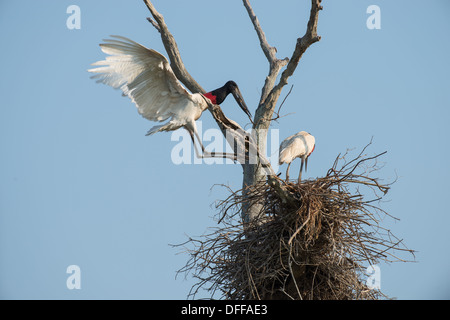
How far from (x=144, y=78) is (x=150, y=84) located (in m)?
0.12

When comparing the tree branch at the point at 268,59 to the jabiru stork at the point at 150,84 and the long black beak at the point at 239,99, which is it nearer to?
the long black beak at the point at 239,99

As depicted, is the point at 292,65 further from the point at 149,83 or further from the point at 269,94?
the point at 149,83

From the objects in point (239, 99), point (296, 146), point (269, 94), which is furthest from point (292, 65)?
point (239, 99)

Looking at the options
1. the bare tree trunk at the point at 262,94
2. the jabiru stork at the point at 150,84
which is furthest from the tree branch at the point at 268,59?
the jabiru stork at the point at 150,84

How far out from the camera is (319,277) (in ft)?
22.2

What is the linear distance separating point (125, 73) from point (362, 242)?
317cm

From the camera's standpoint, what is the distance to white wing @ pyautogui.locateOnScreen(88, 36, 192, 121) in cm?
719

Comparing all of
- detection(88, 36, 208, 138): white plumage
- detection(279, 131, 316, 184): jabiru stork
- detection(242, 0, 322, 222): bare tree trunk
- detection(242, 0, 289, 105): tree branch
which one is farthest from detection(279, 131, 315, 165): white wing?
detection(88, 36, 208, 138): white plumage

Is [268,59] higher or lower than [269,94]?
higher

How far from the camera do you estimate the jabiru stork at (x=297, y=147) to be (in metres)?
8.30

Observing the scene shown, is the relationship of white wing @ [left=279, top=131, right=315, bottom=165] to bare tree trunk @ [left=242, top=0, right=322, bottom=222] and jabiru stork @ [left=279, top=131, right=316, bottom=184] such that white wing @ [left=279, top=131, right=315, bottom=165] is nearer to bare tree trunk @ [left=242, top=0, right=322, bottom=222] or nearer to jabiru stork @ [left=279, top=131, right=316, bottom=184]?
jabiru stork @ [left=279, top=131, right=316, bottom=184]

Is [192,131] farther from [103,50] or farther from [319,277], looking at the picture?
[319,277]

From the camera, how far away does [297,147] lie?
8547 millimetres
